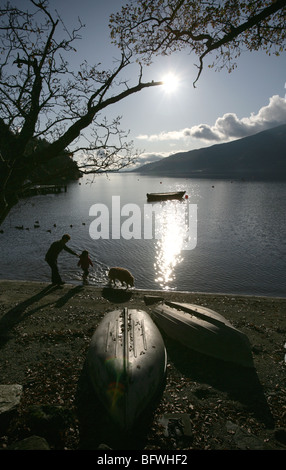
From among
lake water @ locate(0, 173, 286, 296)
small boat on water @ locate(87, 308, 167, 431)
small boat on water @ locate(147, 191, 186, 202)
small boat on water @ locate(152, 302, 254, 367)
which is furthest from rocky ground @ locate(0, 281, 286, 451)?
small boat on water @ locate(147, 191, 186, 202)

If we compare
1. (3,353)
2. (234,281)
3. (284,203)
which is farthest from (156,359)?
(284,203)

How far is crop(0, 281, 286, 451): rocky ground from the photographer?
20.1 feet

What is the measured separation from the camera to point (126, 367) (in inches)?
274

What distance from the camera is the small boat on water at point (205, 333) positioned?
910 cm

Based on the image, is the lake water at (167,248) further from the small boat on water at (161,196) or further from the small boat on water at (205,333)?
the small boat on water at (161,196)

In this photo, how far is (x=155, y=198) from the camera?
74625mm

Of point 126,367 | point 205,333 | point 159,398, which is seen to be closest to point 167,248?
point 205,333

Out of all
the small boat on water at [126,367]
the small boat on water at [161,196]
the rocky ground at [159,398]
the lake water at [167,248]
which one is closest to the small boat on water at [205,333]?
the rocky ground at [159,398]

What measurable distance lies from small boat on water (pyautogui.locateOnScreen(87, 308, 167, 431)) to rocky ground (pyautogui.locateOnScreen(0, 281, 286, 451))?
501 millimetres

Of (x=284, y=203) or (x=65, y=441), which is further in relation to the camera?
(x=284, y=203)

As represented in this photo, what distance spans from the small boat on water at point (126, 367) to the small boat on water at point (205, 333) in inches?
55.9

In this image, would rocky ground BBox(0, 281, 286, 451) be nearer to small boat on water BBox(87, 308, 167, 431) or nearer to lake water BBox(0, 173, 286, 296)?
small boat on water BBox(87, 308, 167, 431)

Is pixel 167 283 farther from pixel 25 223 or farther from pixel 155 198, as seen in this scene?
pixel 155 198

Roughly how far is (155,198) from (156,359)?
68.2 meters
